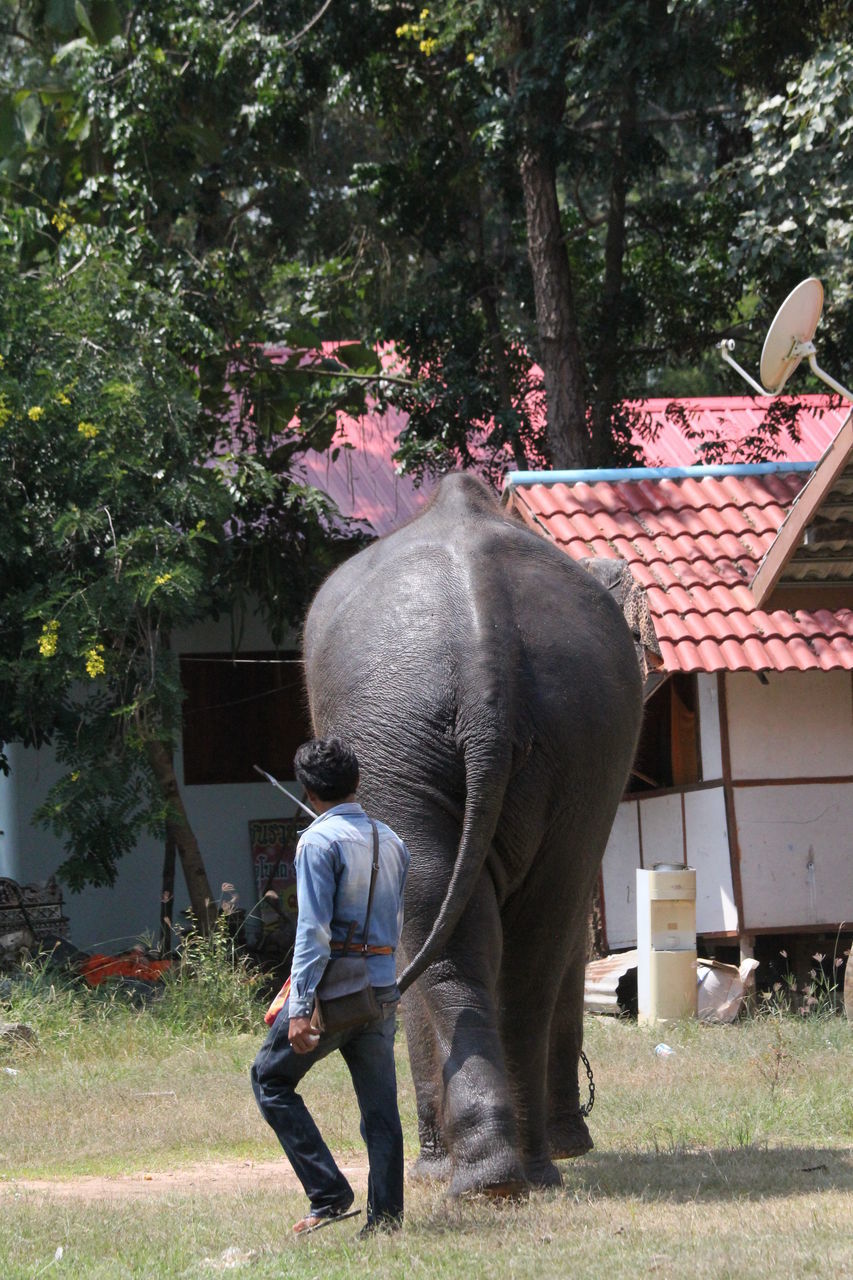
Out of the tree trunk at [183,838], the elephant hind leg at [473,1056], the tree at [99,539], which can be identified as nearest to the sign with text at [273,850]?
the tree trunk at [183,838]

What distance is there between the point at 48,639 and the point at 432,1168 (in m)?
6.42

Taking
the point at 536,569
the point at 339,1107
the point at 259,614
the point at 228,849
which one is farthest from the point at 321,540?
the point at 536,569

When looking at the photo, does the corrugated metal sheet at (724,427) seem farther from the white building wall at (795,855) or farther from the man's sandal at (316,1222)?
the man's sandal at (316,1222)

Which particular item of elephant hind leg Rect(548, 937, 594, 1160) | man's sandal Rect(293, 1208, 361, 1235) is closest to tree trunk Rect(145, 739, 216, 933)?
elephant hind leg Rect(548, 937, 594, 1160)

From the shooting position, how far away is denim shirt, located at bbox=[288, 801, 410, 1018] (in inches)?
176

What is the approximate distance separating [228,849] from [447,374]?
4.89m

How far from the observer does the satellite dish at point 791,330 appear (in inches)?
327

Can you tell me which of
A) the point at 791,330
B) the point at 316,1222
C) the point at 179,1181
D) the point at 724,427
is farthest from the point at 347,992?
the point at 724,427

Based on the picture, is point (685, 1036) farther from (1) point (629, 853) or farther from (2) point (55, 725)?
(2) point (55, 725)

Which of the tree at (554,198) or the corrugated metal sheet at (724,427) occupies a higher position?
the tree at (554,198)

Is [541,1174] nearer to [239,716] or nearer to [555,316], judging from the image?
[555,316]

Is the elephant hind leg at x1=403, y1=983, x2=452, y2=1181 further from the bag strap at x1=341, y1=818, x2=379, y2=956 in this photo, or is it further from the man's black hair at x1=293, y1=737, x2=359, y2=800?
the man's black hair at x1=293, y1=737, x2=359, y2=800

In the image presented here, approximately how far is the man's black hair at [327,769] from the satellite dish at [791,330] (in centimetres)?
465

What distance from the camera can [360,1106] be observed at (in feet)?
15.1
